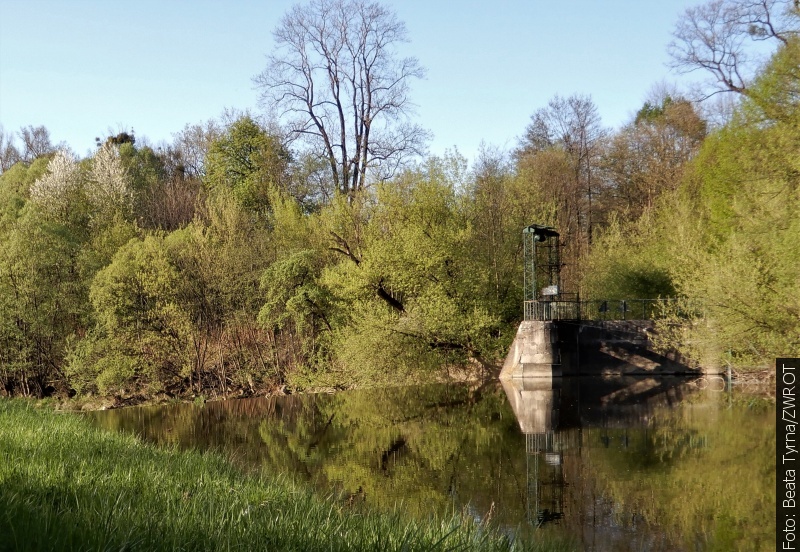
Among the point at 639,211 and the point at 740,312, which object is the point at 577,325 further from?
the point at 639,211

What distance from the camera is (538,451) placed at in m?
15.7

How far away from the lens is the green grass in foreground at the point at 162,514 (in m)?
4.73

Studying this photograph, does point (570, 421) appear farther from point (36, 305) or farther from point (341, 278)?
point (36, 305)

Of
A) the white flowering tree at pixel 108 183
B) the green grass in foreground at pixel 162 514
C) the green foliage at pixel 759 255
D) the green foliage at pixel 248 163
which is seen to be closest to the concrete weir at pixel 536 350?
the green foliage at pixel 759 255

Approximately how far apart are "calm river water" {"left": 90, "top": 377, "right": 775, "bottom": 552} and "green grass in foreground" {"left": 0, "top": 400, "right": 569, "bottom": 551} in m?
1.94

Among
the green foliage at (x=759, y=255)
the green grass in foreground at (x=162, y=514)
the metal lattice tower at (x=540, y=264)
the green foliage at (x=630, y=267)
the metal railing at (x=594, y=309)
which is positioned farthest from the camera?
the green foliage at (x=630, y=267)

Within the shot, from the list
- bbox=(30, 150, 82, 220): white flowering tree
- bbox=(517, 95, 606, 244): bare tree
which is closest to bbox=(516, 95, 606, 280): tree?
bbox=(517, 95, 606, 244): bare tree

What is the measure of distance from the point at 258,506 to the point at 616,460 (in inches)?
376

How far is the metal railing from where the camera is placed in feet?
89.2

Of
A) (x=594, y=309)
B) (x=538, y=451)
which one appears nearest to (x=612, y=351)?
(x=594, y=309)

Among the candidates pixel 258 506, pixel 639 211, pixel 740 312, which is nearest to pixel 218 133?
pixel 639 211

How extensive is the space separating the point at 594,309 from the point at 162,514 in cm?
2757

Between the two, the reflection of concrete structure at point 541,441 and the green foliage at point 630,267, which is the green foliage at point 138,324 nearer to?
the reflection of concrete structure at point 541,441

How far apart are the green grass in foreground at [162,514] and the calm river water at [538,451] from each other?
1938 mm
